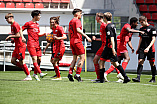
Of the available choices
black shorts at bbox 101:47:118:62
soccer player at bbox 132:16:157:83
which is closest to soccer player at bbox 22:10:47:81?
black shorts at bbox 101:47:118:62

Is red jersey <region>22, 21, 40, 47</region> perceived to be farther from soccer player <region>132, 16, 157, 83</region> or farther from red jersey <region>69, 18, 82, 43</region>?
soccer player <region>132, 16, 157, 83</region>

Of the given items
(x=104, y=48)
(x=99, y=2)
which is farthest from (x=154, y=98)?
(x=99, y=2)

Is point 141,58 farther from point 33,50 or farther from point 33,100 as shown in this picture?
point 33,100

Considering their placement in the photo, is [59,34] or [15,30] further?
[59,34]

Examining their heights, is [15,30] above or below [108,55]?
above

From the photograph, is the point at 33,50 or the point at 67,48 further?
the point at 67,48

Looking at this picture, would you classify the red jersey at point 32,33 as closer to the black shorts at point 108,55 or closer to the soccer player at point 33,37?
the soccer player at point 33,37

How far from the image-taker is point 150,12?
2639 cm

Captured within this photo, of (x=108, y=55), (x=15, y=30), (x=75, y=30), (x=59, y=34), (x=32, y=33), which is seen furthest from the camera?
(x=59, y=34)

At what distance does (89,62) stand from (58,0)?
34.7ft

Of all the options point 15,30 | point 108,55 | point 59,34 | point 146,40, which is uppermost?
point 15,30

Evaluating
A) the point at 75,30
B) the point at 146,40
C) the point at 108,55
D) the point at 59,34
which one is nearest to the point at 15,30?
the point at 59,34

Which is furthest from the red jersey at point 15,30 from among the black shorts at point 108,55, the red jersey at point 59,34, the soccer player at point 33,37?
the black shorts at point 108,55

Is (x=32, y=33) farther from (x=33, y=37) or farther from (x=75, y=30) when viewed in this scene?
(x=75, y=30)
